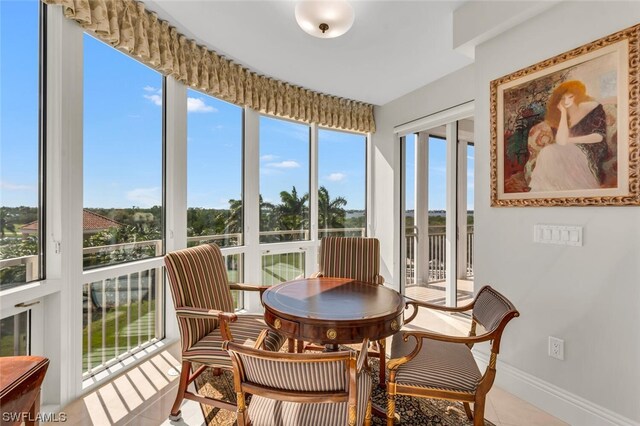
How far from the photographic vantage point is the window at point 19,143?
174 centimetres

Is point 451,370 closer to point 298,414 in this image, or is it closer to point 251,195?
point 298,414

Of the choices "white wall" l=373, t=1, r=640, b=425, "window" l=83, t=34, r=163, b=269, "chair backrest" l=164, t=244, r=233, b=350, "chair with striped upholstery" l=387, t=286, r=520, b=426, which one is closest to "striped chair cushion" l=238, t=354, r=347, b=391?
"chair with striped upholstery" l=387, t=286, r=520, b=426

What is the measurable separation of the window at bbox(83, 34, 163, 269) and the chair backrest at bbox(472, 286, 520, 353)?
2677 millimetres

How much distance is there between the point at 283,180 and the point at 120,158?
6.17 feet

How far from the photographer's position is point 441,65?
10.5 ft

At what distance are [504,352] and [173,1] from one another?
371 centimetres

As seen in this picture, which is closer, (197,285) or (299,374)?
(299,374)

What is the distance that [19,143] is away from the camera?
1825mm

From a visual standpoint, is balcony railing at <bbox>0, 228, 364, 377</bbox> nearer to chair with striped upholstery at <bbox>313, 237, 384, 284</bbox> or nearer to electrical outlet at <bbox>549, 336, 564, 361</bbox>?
chair with striped upholstery at <bbox>313, 237, 384, 284</bbox>

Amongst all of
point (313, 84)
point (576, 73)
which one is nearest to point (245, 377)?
point (576, 73)

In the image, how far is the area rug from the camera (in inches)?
74.9

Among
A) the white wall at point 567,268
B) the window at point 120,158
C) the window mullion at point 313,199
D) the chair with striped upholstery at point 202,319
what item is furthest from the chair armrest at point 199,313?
the window mullion at point 313,199

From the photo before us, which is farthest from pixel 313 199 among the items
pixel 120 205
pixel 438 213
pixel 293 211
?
pixel 120 205

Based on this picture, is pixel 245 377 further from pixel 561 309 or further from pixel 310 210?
pixel 310 210
